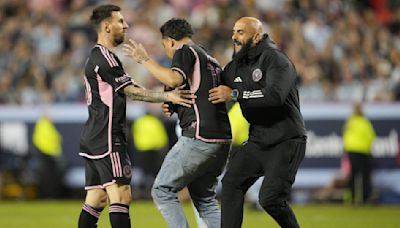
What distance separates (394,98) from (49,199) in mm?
7399

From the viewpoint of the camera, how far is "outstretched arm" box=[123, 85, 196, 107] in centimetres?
917

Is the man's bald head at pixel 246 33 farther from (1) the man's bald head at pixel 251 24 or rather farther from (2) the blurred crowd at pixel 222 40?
(2) the blurred crowd at pixel 222 40

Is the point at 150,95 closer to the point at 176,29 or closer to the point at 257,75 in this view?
the point at 176,29

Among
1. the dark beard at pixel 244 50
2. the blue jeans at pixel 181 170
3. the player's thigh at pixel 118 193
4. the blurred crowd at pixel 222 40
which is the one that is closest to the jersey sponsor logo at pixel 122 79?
the blue jeans at pixel 181 170

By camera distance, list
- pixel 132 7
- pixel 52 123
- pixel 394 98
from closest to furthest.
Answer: pixel 394 98 → pixel 52 123 → pixel 132 7

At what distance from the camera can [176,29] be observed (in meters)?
9.41

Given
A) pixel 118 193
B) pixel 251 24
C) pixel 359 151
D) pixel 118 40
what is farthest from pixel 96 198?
pixel 359 151

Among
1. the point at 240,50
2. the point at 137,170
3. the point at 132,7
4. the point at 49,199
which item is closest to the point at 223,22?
the point at 132,7

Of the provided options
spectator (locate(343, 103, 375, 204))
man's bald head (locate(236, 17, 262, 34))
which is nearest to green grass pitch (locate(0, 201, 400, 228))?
spectator (locate(343, 103, 375, 204))

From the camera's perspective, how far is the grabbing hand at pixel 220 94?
363 inches

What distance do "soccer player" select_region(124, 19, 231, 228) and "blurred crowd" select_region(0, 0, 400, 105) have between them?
10.7m

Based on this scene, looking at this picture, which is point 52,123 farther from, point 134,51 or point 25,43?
point 134,51

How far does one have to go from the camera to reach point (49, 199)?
20.9 m

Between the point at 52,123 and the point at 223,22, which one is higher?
the point at 223,22
